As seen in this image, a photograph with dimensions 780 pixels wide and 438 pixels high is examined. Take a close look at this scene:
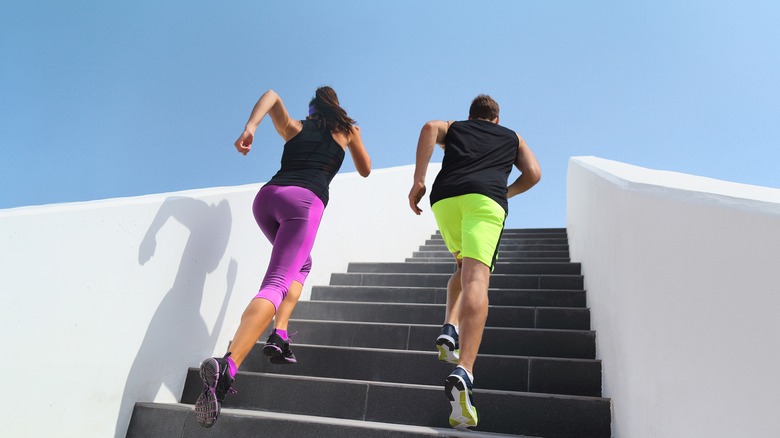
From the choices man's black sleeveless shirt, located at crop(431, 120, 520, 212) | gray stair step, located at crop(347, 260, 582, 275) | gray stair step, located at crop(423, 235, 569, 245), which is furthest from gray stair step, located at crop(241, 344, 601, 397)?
gray stair step, located at crop(423, 235, 569, 245)

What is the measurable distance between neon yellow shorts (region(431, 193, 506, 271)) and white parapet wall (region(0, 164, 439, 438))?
144cm

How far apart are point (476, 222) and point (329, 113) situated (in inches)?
44.9

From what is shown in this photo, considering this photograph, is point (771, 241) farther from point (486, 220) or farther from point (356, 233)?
point (356, 233)

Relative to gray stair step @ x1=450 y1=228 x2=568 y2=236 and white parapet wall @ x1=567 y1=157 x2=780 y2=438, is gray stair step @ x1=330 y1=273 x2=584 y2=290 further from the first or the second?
gray stair step @ x1=450 y1=228 x2=568 y2=236

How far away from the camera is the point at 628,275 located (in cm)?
211

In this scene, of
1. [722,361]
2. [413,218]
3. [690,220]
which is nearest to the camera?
[722,361]

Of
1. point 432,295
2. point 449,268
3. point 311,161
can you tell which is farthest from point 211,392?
point 449,268

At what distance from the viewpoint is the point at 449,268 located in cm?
490

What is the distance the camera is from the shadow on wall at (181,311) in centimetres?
268

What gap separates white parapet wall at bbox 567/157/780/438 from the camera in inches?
40.3

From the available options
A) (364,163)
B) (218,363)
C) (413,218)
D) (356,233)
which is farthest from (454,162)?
(413,218)

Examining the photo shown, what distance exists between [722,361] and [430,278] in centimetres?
348

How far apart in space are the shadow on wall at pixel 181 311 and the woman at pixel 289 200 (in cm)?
46

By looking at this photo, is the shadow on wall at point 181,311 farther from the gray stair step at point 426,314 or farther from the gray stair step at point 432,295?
the gray stair step at point 432,295
